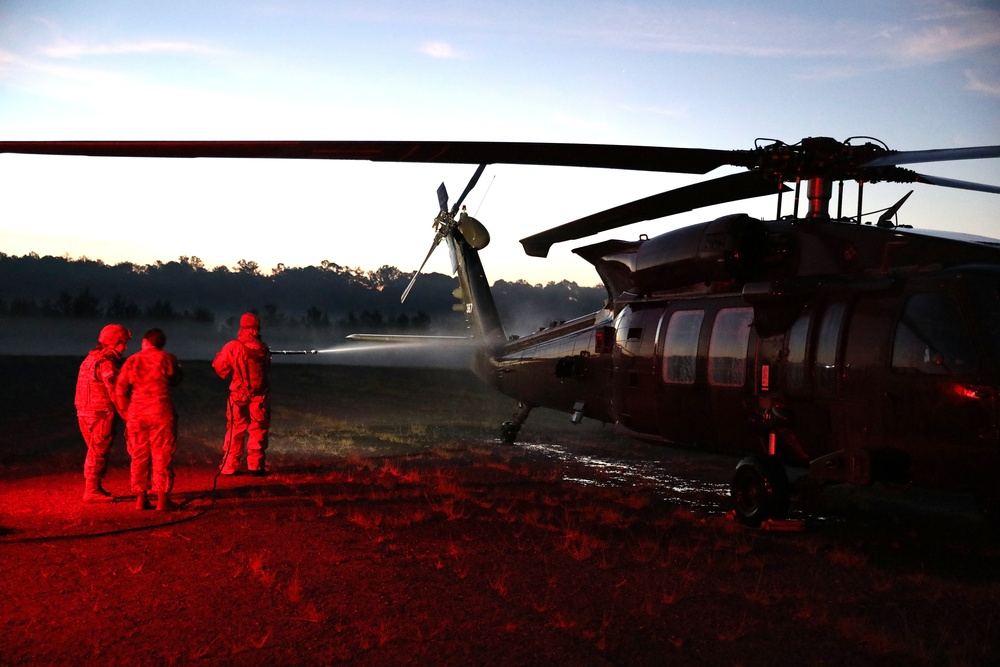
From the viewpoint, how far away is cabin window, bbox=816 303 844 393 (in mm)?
7547

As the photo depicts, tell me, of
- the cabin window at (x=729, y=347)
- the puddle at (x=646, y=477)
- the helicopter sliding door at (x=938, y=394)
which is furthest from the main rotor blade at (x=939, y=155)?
the puddle at (x=646, y=477)

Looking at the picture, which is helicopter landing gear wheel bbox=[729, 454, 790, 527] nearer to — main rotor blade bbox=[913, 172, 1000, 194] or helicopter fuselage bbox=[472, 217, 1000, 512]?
helicopter fuselage bbox=[472, 217, 1000, 512]

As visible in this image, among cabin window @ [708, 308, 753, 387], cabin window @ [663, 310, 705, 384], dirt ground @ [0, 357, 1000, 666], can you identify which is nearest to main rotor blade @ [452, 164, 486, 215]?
dirt ground @ [0, 357, 1000, 666]

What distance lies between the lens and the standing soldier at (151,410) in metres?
8.58

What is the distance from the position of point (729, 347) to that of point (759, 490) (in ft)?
5.29

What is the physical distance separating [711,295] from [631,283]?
1.43 m

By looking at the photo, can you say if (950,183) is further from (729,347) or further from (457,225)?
(457,225)

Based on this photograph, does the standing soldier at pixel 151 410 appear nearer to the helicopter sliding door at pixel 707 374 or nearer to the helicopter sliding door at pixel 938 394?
the helicopter sliding door at pixel 707 374

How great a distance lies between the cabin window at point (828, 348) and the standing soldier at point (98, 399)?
760cm

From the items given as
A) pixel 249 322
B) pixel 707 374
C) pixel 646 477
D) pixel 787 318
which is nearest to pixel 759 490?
pixel 707 374

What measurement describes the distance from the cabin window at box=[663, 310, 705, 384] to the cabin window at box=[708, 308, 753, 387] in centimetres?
26

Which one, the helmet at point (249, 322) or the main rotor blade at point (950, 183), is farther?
the helmet at point (249, 322)

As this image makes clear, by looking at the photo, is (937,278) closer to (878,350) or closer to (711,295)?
(878,350)

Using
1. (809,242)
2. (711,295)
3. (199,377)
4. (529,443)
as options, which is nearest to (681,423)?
(711,295)
